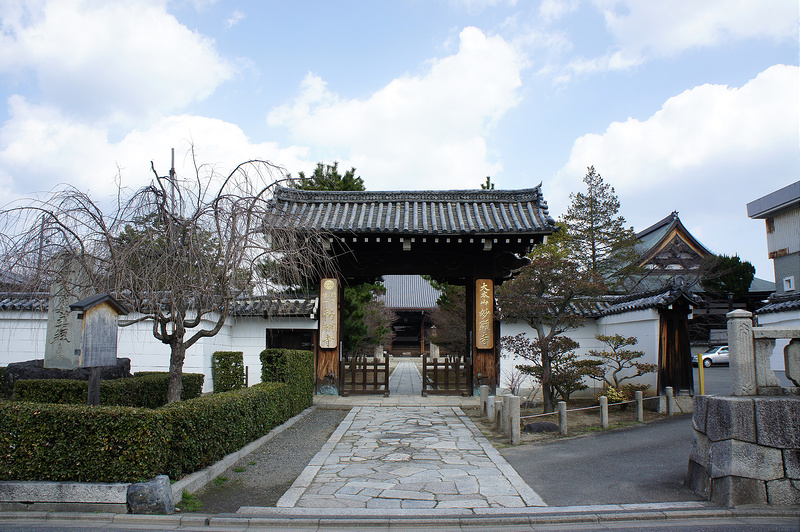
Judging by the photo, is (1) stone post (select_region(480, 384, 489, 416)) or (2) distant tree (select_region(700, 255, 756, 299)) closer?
(1) stone post (select_region(480, 384, 489, 416))

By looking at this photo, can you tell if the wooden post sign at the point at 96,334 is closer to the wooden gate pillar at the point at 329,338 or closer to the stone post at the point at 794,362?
the wooden gate pillar at the point at 329,338

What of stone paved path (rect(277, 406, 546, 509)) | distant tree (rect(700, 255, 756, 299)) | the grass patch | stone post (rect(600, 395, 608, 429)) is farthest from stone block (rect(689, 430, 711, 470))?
distant tree (rect(700, 255, 756, 299))

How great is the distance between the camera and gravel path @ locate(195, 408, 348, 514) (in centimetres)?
559

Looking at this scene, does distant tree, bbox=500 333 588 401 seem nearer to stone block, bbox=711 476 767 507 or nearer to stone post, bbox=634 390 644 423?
stone post, bbox=634 390 644 423

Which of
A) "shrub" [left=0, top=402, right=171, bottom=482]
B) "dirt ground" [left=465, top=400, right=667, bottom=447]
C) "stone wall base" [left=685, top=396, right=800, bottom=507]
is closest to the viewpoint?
"shrub" [left=0, top=402, right=171, bottom=482]

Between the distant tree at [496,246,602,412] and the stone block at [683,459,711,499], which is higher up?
the distant tree at [496,246,602,412]

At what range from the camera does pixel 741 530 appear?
4715 mm

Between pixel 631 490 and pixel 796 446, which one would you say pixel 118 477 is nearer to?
pixel 631 490

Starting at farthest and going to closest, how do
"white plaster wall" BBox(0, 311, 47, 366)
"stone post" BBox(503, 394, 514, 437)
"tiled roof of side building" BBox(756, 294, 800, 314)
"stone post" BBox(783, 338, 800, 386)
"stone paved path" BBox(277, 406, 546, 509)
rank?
1. "white plaster wall" BBox(0, 311, 47, 366)
2. "tiled roof of side building" BBox(756, 294, 800, 314)
3. "stone post" BBox(503, 394, 514, 437)
4. "stone post" BBox(783, 338, 800, 386)
5. "stone paved path" BBox(277, 406, 546, 509)

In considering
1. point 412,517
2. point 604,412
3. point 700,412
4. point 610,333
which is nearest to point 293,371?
point 412,517

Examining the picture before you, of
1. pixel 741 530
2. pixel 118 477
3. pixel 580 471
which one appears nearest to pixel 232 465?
pixel 118 477

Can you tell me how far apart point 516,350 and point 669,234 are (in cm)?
2642

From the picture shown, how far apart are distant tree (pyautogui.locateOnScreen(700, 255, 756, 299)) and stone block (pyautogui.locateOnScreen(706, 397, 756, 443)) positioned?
2693 cm

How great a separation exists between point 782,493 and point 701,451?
804 mm
